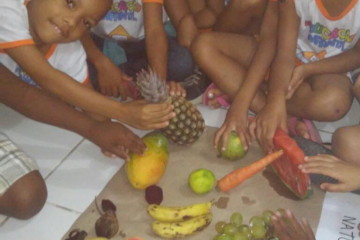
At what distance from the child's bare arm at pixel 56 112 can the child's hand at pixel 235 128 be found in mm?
251

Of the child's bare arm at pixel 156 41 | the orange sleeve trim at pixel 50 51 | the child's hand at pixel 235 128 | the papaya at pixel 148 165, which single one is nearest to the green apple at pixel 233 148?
the child's hand at pixel 235 128

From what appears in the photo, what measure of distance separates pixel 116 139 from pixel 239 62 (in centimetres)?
50

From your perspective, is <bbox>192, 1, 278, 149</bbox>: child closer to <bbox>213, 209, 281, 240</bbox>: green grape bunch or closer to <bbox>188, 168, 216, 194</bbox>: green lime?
<bbox>188, 168, 216, 194</bbox>: green lime

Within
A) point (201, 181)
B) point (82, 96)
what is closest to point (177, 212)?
point (201, 181)

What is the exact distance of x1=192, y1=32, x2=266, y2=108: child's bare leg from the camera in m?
1.44

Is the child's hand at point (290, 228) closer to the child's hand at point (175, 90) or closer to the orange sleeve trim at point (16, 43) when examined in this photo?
the child's hand at point (175, 90)

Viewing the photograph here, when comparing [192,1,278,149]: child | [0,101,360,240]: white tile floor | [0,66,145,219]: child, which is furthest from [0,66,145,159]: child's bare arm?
[192,1,278,149]: child

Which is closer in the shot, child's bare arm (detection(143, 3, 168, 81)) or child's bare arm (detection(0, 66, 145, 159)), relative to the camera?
child's bare arm (detection(0, 66, 145, 159))

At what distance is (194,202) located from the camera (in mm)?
1211

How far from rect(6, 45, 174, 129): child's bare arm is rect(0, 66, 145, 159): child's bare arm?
0.27ft

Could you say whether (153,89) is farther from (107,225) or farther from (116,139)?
(107,225)

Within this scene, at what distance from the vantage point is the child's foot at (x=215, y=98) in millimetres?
1505

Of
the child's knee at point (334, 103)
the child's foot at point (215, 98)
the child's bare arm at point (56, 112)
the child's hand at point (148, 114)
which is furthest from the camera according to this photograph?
the child's foot at point (215, 98)

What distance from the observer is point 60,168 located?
1337 mm
